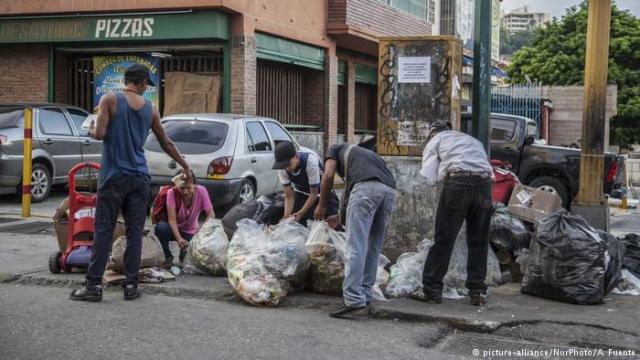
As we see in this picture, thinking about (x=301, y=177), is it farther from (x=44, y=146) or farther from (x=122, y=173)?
(x=44, y=146)

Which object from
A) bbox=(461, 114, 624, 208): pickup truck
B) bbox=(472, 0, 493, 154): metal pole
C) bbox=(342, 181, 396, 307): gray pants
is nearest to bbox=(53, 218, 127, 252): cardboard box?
bbox=(342, 181, 396, 307): gray pants

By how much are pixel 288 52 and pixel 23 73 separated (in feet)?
19.8

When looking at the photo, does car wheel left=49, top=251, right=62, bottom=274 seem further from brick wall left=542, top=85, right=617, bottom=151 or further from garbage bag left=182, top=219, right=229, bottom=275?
brick wall left=542, top=85, right=617, bottom=151

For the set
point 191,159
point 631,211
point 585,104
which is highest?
point 585,104

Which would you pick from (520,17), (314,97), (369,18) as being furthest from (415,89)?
(520,17)

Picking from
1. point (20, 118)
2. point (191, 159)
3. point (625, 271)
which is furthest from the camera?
point (20, 118)

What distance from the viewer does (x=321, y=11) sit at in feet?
64.1

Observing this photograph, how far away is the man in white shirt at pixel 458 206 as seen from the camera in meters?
6.27

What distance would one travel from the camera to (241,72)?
Result: 15836mm

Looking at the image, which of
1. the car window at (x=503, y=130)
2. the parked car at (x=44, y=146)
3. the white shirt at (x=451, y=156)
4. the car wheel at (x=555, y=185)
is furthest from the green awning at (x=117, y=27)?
the white shirt at (x=451, y=156)

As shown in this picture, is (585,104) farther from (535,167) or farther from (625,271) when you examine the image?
(535,167)

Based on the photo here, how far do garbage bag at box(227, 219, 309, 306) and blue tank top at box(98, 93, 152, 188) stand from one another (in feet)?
3.70

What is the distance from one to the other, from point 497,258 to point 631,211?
9.19m

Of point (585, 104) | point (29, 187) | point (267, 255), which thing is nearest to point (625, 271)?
point (585, 104)
